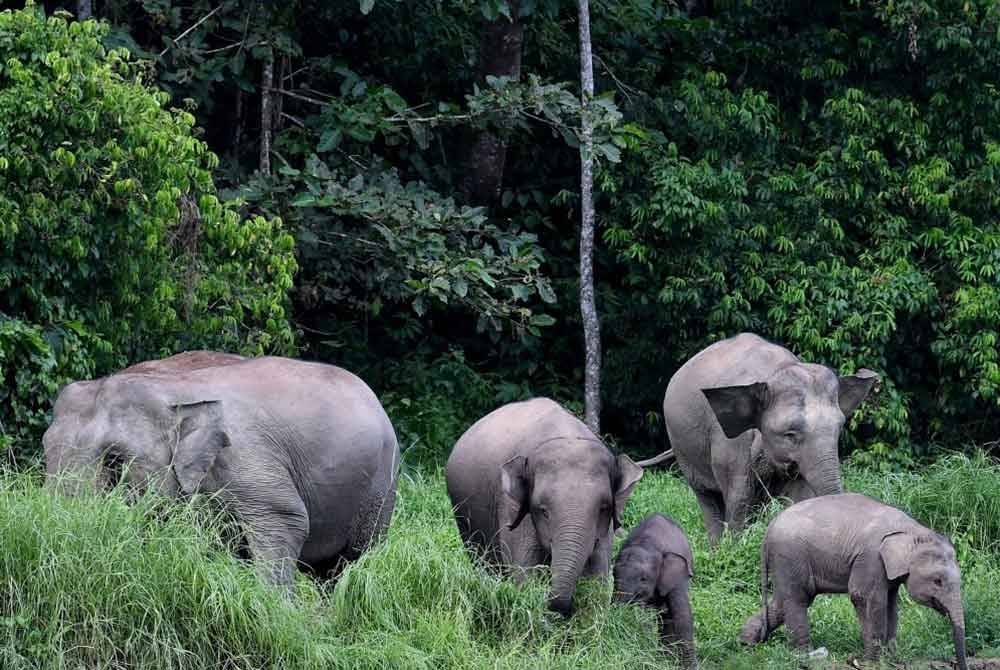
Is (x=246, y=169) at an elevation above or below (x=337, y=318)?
above

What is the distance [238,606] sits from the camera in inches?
285

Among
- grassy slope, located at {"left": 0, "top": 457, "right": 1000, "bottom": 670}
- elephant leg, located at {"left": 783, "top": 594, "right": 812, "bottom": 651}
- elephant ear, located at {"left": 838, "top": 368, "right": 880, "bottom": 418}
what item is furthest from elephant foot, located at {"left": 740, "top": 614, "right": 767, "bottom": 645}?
elephant ear, located at {"left": 838, "top": 368, "right": 880, "bottom": 418}

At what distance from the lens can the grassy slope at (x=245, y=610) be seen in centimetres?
716

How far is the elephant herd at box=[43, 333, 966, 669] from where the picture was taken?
26.0 ft

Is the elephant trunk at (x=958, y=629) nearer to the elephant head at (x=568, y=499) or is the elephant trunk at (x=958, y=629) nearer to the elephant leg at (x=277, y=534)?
the elephant head at (x=568, y=499)

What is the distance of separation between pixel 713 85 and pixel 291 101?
152 inches

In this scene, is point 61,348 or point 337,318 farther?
point 337,318

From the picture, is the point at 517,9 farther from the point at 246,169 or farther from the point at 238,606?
the point at 238,606

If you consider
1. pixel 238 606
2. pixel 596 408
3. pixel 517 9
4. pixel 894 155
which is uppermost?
pixel 517 9

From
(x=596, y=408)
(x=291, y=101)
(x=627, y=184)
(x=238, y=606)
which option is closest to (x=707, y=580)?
(x=238, y=606)

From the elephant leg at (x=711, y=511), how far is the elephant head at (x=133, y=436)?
476cm

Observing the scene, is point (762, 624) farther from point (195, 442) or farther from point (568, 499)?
point (195, 442)

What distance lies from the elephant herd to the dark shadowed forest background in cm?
383

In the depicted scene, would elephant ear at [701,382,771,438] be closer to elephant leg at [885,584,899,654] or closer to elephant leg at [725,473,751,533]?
elephant leg at [725,473,751,533]
